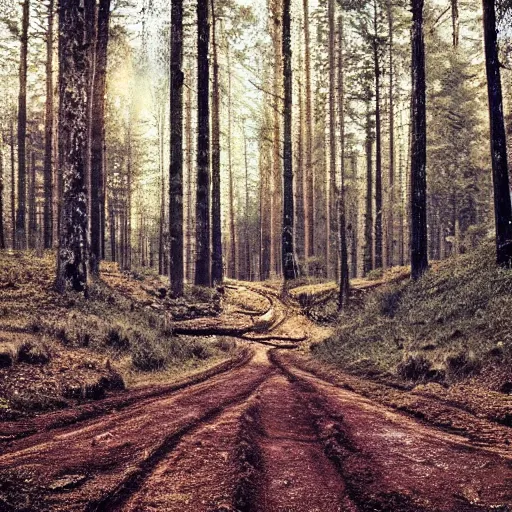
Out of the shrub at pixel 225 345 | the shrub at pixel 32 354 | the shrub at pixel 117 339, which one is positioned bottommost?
the shrub at pixel 225 345

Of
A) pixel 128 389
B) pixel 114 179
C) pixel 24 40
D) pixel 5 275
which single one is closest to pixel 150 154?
pixel 114 179

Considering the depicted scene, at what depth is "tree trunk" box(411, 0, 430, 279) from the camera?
13.2 metres

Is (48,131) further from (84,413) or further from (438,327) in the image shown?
(84,413)

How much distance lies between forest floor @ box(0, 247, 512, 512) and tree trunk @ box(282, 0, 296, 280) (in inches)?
502

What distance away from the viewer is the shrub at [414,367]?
623cm

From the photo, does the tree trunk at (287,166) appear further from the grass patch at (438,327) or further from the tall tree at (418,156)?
the tall tree at (418,156)

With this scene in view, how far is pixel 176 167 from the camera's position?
1380 cm

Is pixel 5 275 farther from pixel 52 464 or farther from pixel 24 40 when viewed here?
pixel 24 40

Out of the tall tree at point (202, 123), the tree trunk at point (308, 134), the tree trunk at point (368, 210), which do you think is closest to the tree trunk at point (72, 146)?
the tall tree at point (202, 123)

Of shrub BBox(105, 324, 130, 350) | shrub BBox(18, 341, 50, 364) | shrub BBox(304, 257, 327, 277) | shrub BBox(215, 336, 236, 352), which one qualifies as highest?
shrub BBox(304, 257, 327, 277)

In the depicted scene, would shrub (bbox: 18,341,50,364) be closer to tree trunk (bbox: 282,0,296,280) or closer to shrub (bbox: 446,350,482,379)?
shrub (bbox: 446,350,482,379)

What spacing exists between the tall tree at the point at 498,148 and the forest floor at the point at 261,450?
5.91 m

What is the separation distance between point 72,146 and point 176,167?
429 cm

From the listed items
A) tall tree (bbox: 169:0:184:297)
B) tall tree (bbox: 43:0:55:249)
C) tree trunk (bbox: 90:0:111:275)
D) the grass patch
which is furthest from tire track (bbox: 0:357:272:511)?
tall tree (bbox: 43:0:55:249)
